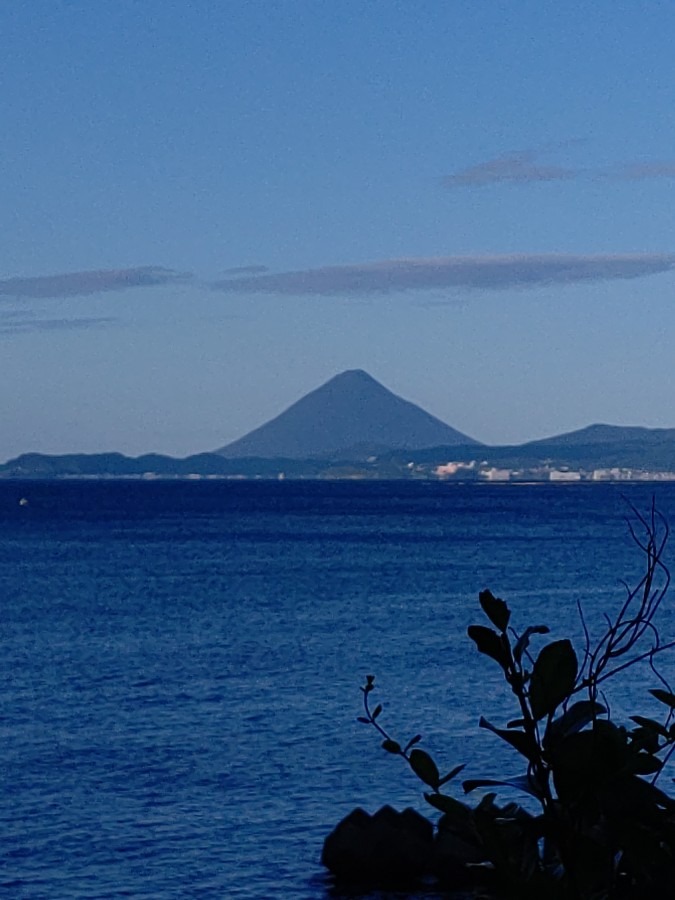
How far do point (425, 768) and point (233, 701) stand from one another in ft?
136

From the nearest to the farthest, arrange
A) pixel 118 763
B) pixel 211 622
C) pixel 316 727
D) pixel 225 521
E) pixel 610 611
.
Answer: pixel 118 763
pixel 316 727
pixel 211 622
pixel 610 611
pixel 225 521

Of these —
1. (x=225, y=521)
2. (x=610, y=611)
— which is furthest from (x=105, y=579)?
(x=225, y=521)

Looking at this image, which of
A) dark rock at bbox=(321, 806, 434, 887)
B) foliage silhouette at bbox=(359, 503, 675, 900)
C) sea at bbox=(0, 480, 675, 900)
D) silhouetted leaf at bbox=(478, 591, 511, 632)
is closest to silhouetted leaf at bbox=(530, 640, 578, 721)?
foliage silhouette at bbox=(359, 503, 675, 900)

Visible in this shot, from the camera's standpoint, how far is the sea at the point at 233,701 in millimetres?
26250

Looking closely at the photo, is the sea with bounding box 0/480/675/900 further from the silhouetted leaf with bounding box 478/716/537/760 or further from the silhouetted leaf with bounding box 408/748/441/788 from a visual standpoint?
the silhouetted leaf with bounding box 478/716/537/760

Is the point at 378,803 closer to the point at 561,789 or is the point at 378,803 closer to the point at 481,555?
the point at 561,789

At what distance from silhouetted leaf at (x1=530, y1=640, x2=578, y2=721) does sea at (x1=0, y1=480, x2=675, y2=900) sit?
5.83ft

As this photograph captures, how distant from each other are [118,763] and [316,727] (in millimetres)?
6580

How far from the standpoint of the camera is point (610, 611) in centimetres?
7344

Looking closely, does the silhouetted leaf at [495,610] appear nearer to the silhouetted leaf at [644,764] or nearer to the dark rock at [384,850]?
the silhouetted leaf at [644,764]

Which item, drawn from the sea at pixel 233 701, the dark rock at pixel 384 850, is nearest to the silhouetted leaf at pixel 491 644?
the sea at pixel 233 701

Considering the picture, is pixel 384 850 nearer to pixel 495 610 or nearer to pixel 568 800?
pixel 568 800

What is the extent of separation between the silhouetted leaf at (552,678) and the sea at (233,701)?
178cm

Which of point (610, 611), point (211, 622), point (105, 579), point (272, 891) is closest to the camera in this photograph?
point (272, 891)
